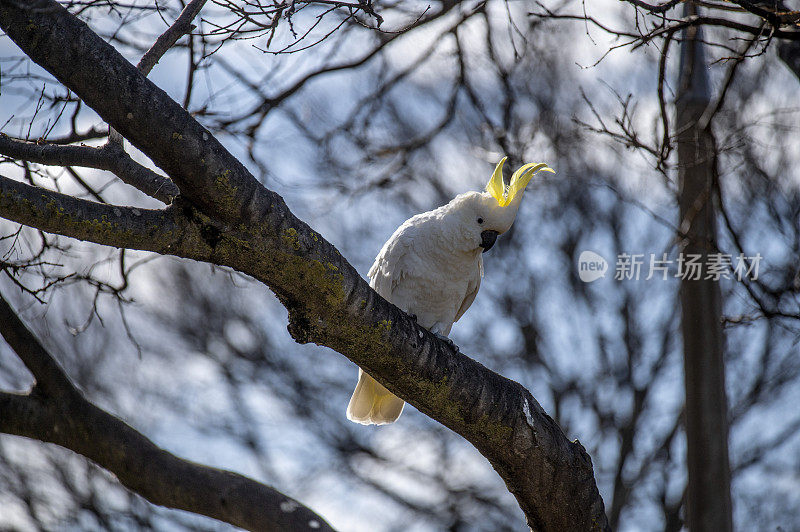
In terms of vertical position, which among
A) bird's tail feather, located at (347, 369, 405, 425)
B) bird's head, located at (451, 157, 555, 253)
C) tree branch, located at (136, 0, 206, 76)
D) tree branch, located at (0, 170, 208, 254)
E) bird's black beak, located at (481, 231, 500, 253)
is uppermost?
bird's head, located at (451, 157, 555, 253)

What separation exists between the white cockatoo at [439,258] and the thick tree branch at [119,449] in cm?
103

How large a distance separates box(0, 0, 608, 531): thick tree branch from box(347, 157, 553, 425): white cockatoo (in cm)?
92

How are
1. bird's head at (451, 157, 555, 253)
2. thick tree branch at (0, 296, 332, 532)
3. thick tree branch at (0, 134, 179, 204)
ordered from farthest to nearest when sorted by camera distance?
bird's head at (451, 157, 555, 253), thick tree branch at (0, 296, 332, 532), thick tree branch at (0, 134, 179, 204)

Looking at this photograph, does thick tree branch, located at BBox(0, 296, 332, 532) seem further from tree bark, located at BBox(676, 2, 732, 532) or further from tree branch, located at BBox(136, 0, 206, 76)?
tree bark, located at BBox(676, 2, 732, 532)

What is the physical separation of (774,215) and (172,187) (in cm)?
352

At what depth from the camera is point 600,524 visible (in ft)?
9.46

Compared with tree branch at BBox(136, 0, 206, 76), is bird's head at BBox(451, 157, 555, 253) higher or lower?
higher

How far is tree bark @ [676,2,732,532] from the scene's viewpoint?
10.6ft

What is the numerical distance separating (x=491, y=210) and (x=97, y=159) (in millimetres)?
1739

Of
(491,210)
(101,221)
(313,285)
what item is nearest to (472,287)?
(491,210)

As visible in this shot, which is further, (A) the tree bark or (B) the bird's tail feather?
(B) the bird's tail feather

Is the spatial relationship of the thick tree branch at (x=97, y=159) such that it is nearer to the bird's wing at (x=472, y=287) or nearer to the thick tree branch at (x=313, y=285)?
the thick tree branch at (x=313, y=285)

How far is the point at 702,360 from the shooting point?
11.0 feet

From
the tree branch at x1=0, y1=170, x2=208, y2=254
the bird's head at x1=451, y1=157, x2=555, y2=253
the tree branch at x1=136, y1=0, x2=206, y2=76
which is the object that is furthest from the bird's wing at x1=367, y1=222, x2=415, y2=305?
the tree branch at x1=0, y1=170, x2=208, y2=254
